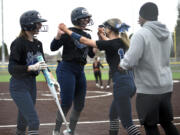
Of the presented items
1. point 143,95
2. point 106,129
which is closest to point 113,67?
point 143,95

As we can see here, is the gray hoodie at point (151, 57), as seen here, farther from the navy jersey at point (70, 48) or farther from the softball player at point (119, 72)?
the navy jersey at point (70, 48)

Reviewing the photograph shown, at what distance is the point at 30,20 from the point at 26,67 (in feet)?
2.23

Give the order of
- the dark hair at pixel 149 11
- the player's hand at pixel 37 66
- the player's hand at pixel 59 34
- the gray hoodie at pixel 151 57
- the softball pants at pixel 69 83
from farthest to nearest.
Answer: the softball pants at pixel 69 83 < the player's hand at pixel 59 34 < the player's hand at pixel 37 66 < the dark hair at pixel 149 11 < the gray hoodie at pixel 151 57

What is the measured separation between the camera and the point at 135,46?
13.4ft

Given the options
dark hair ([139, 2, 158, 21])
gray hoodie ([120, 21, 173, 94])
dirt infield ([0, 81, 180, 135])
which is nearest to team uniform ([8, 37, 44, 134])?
gray hoodie ([120, 21, 173, 94])

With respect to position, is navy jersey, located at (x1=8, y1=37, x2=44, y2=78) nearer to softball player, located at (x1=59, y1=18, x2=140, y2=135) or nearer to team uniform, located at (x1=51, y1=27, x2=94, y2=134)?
softball player, located at (x1=59, y1=18, x2=140, y2=135)

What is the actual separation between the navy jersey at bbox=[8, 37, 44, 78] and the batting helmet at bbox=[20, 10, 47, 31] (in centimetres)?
19

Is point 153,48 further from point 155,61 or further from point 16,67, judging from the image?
point 16,67

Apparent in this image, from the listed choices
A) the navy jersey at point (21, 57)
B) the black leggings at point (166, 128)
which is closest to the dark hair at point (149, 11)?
the black leggings at point (166, 128)

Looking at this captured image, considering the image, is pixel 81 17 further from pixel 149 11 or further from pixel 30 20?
pixel 149 11

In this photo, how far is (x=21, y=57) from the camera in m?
4.74

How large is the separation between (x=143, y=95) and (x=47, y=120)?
14.2ft

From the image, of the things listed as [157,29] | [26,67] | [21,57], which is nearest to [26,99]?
[26,67]

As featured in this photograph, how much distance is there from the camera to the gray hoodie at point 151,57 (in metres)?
4.09
